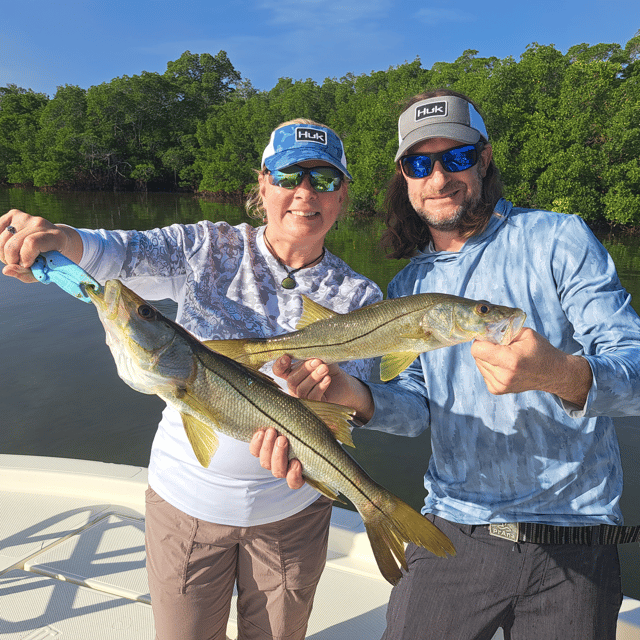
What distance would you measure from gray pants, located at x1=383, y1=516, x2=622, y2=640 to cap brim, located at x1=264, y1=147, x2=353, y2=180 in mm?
2240

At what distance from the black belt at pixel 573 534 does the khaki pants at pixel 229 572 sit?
3.68 ft

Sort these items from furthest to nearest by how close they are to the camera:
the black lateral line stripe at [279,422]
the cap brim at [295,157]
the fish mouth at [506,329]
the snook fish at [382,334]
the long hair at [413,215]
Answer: the long hair at [413,215] < the cap brim at [295,157] < the snook fish at [382,334] < the black lateral line stripe at [279,422] < the fish mouth at [506,329]

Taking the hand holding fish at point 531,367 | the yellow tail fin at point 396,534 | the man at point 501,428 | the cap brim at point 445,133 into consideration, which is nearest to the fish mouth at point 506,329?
the hand holding fish at point 531,367

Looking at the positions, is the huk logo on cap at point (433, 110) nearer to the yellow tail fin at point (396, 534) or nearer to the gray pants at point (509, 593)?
the yellow tail fin at point (396, 534)

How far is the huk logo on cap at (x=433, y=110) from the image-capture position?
293cm

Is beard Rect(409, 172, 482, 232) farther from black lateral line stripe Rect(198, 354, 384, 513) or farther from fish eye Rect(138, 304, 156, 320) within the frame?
fish eye Rect(138, 304, 156, 320)

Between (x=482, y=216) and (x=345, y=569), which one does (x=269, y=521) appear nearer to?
(x=345, y=569)

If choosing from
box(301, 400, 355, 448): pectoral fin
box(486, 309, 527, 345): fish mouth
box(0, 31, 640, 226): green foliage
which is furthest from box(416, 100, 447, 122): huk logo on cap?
box(0, 31, 640, 226): green foliage

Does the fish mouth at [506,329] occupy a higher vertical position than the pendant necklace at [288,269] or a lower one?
lower

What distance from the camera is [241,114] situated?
75000 millimetres

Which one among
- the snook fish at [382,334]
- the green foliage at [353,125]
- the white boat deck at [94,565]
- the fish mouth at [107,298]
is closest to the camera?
the fish mouth at [107,298]

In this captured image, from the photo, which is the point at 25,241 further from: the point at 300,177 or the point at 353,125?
the point at 353,125

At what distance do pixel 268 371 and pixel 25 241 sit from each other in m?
1.35

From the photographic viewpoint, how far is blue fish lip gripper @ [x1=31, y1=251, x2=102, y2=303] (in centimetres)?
188
